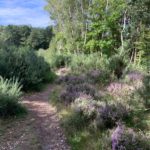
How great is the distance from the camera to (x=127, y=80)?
10734 mm

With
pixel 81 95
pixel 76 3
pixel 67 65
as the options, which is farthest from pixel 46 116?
pixel 76 3

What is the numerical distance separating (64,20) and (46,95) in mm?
23035

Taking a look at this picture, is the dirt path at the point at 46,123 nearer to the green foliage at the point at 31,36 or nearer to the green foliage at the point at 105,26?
the green foliage at the point at 105,26

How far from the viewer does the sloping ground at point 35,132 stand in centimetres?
556

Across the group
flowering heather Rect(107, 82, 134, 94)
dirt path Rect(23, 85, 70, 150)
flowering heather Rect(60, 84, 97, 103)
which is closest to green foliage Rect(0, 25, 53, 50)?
dirt path Rect(23, 85, 70, 150)

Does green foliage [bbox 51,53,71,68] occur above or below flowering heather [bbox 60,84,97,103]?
below

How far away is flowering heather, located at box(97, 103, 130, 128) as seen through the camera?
599cm

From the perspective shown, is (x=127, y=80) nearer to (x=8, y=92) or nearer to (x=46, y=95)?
(x=46, y=95)

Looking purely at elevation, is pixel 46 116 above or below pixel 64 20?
below

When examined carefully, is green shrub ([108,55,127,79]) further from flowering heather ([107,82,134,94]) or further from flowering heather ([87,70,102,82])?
flowering heather ([107,82,134,94])

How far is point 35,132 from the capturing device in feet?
20.6

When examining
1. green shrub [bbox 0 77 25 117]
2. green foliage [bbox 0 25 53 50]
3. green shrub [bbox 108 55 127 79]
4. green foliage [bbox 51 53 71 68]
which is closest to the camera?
green shrub [bbox 0 77 25 117]

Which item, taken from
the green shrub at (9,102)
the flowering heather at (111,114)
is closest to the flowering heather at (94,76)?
the green shrub at (9,102)

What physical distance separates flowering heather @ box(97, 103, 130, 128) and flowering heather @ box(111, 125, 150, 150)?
1.00 meters
